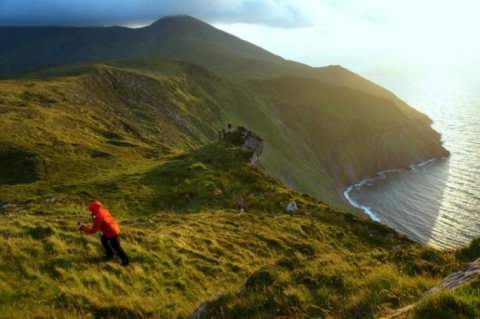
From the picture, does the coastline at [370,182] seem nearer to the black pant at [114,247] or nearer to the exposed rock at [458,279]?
the black pant at [114,247]

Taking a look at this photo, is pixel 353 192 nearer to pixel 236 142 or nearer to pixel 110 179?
pixel 236 142

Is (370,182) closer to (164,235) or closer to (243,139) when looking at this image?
(243,139)

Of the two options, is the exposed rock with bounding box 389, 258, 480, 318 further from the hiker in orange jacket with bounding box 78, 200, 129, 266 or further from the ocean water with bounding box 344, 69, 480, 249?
the ocean water with bounding box 344, 69, 480, 249

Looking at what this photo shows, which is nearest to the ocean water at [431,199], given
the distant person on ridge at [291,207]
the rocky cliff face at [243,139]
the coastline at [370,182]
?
the coastline at [370,182]

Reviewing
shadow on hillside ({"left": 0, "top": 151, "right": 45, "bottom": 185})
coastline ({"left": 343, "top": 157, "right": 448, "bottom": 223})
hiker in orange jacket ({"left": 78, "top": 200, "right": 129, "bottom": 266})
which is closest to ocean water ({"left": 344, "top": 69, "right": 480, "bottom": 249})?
coastline ({"left": 343, "top": 157, "right": 448, "bottom": 223})

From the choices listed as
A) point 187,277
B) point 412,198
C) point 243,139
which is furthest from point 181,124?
point 187,277

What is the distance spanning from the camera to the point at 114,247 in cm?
1480

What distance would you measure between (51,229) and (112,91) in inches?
3123

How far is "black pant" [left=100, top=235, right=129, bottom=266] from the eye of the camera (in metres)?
14.8

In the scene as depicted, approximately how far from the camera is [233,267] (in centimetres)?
1928

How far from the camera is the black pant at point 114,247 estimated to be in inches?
583

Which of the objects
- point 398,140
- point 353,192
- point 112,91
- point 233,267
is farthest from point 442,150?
point 233,267

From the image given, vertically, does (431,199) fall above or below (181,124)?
below

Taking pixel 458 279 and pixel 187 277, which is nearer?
pixel 458 279
